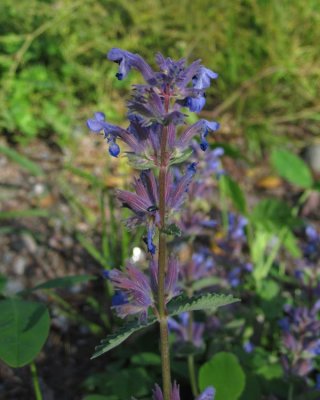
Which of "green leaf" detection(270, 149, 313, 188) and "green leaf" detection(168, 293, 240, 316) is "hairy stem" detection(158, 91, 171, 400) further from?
"green leaf" detection(270, 149, 313, 188)

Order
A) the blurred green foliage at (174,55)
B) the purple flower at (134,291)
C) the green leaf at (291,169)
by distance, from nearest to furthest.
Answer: the purple flower at (134,291) → the green leaf at (291,169) → the blurred green foliage at (174,55)

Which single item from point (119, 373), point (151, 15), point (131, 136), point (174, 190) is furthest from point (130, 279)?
point (151, 15)

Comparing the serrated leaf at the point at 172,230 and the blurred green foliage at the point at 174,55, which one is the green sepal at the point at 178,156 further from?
the blurred green foliage at the point at 174,55

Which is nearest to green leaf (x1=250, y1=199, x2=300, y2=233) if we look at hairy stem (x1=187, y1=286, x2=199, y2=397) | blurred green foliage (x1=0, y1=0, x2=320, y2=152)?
hairy stem (x1=187, y1=286, x2=199, y2=397)

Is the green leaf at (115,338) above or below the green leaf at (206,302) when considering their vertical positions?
below

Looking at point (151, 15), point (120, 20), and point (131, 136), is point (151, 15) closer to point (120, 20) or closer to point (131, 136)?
point (120, 20)

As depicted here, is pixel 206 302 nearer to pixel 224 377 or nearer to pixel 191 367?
pixel 224 377

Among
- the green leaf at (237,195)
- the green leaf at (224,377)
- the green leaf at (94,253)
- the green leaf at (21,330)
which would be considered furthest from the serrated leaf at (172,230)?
the green leaf at (237,195)
